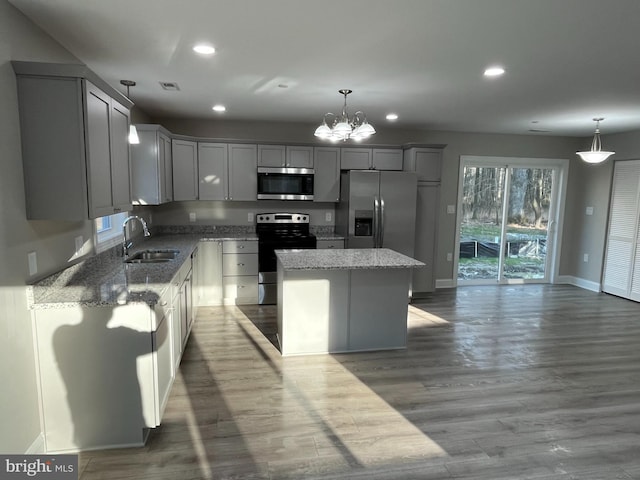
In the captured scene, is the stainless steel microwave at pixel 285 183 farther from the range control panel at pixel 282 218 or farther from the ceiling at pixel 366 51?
the ceiling at pixel 366 51

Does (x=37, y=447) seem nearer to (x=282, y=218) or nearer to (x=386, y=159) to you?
(x=282, y=218)

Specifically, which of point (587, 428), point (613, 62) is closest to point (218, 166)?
point (613, 62)

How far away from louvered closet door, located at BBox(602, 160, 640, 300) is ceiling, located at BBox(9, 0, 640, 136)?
1.85 meters

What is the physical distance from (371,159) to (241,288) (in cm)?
262

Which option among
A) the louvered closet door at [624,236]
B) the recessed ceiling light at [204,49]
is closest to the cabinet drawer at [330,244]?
the recessed ceiling light at [204,49]

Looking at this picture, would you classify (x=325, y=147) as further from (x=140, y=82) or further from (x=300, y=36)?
(x=300, y=36)

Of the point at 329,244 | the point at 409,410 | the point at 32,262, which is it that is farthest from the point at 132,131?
the point at 409,410

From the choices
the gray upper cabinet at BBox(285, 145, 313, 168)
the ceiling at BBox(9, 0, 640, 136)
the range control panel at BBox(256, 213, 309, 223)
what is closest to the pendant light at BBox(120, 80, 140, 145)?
the ceiling at BBox(9, 0, 640, 136)

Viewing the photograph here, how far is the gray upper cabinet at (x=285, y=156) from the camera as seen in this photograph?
536cm

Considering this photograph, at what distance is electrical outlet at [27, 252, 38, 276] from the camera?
2.23 meters

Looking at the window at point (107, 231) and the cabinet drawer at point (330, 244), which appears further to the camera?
the cabinet drawer at point (330, 244)

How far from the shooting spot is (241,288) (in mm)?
5207

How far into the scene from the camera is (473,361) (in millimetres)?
3592

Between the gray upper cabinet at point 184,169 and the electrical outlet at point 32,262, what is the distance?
2898 millimetres
